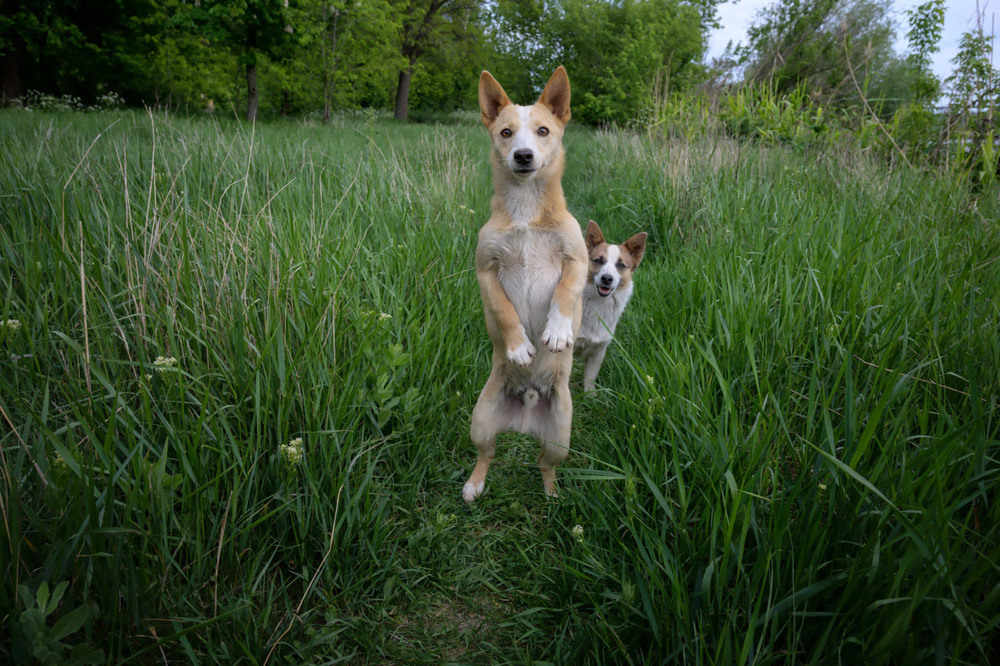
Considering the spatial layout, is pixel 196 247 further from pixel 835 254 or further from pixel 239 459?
pixel 835 254

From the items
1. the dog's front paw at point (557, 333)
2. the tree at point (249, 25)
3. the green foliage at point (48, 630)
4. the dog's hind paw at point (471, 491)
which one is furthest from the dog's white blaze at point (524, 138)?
the tree at point (249, 25)

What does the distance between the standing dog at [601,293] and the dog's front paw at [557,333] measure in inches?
44.5

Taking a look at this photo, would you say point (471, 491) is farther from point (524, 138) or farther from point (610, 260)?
point (610, 260)

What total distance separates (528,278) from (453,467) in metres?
1.04

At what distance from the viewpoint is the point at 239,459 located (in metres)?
1.55

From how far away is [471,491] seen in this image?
2.24 meters

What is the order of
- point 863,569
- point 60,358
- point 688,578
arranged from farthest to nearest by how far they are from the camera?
point 60,358 → point 688,578 → point 863,569

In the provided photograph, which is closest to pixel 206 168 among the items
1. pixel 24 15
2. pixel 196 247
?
pixel 196 247

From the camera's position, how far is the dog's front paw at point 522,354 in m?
1.98

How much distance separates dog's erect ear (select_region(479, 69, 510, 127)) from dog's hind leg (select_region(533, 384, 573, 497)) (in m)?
1.42

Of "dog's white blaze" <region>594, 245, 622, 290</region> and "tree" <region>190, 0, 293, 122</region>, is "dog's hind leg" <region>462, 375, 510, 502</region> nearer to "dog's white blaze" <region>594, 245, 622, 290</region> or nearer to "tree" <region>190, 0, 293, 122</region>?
"dog's white blaze" <region>594, 245, 622, 290</region>

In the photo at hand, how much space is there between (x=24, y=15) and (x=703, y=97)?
1824cm

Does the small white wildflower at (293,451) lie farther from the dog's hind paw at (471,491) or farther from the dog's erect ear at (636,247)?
the dog's erect ear at (636,247)

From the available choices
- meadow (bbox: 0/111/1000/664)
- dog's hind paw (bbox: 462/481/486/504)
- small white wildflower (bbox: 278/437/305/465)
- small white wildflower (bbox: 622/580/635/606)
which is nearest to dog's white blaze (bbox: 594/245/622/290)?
meadow (bbox: 0/111/1000/664)
